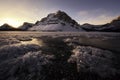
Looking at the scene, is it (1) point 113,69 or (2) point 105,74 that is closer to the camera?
(2) point 105,74

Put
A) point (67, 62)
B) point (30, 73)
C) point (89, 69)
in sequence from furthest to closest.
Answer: point (67, 62) → point (89, 69) → point (30, 73)

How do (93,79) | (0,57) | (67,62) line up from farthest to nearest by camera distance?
(0,57)
(67,62)
(93,79)

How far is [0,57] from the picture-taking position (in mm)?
14062

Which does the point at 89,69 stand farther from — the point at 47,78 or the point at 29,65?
the point at 29,65

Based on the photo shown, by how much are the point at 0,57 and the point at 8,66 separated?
327 cm

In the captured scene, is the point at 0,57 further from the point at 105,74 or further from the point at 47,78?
the point at 105,74

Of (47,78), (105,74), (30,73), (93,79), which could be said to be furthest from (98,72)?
(30,73)

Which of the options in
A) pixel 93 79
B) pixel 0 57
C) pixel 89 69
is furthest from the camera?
pixel 0 57

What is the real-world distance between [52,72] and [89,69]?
3.13m

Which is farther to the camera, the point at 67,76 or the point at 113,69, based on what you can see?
the point at 113,69

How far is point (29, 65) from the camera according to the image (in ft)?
38.8

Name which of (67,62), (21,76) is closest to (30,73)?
(21,76)

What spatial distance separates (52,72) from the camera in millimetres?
10578

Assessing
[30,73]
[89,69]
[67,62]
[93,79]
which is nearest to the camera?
[93,79]
